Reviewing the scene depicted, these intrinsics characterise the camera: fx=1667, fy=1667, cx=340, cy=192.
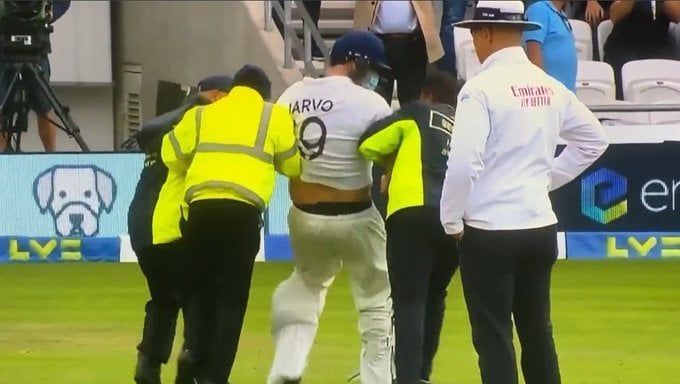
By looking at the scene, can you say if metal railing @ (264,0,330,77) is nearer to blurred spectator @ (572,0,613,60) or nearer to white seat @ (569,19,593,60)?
white seat @ (569,19,593,60)

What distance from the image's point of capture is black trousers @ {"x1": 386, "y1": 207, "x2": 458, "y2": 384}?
8.02 meters

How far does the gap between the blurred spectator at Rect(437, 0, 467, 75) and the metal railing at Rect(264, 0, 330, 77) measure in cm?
111

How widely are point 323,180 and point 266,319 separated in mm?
3151

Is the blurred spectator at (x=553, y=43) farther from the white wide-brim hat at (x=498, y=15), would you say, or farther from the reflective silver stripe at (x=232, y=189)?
the white wide-brim hat at (x=498, y=15)

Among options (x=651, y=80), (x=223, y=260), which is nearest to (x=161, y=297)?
(x=223, y=260)

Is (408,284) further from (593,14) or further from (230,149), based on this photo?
(593,14)

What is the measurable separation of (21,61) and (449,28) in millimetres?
3833

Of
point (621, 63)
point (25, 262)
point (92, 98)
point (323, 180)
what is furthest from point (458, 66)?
point (323, 180)

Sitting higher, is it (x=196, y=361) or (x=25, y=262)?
(x=196, y=361)

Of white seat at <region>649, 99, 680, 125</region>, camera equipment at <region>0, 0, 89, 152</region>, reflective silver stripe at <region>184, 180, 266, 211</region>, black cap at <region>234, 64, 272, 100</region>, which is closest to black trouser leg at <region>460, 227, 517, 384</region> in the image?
reflective silver stripe at <region>184, 180, 266, 211</region>

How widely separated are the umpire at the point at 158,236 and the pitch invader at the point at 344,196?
22.2 inches

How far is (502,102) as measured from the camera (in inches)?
267

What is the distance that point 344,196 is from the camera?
831 cm

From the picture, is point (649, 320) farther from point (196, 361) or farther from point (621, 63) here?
point (621, 63)
